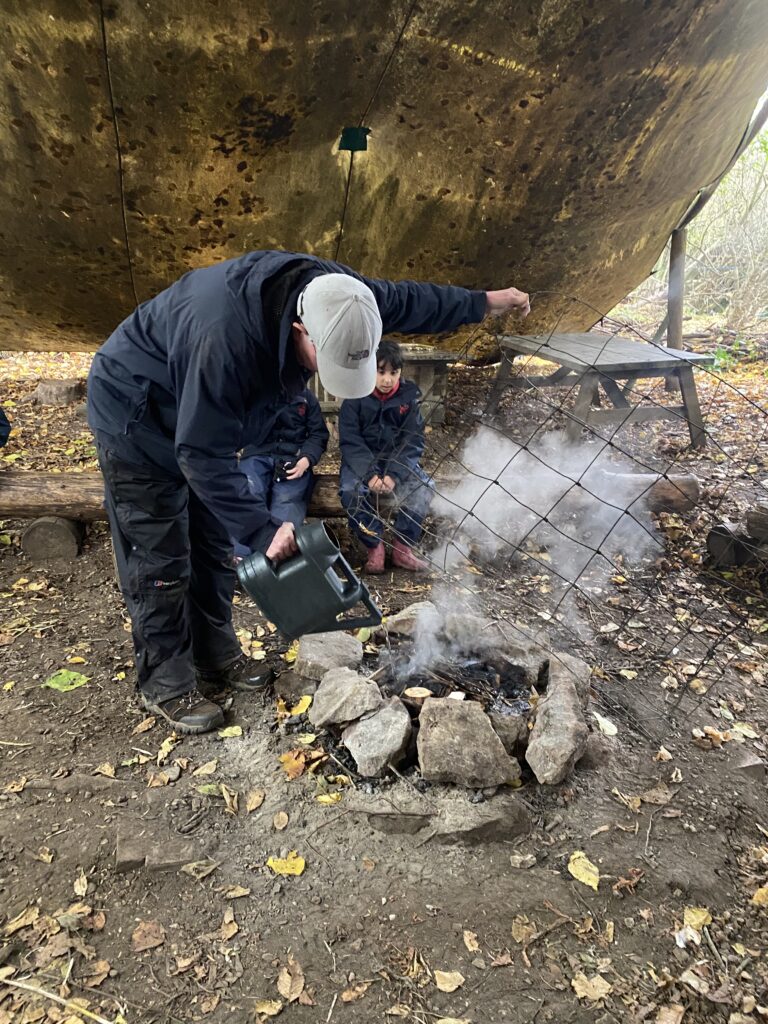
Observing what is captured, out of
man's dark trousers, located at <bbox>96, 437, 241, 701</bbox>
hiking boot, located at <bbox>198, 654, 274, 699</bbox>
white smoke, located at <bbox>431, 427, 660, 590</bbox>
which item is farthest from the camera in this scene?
white smoke, located at <bbox>431, 427, 660, 590</bbox>

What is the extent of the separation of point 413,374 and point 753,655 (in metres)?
3.58

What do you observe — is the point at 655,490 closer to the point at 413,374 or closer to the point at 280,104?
the point at 413,374

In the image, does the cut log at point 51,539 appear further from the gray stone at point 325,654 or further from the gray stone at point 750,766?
the gray stone at point 750,766

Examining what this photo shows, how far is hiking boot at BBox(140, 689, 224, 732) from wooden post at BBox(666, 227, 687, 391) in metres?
4.96

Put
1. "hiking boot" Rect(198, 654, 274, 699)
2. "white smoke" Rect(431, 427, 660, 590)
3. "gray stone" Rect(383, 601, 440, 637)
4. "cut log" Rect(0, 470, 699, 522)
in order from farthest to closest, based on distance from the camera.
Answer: "white smoke" Rect(431, 427, 660, 590), "cut log" Rect(0, 470, 699, 522), "gray stone" Rect(383, 601, 440, 637), "hiking boot" Rect(198, 654, 274, 699)

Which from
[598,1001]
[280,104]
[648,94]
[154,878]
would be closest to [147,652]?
[154,878]

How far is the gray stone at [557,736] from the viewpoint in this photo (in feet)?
7.23

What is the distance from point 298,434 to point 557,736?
8.26 feet

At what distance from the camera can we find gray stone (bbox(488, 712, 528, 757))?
2.32 metres

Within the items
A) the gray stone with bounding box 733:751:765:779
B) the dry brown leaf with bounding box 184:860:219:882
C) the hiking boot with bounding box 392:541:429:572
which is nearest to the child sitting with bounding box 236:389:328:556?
the hiking boot with bounding box 392:541:429:572

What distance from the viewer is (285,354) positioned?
182cm

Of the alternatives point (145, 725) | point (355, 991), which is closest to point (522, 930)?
point (355, 991)

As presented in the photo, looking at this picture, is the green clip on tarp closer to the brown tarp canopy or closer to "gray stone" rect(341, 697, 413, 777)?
the brown tarp canopy

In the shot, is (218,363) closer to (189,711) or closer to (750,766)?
(189,711)
